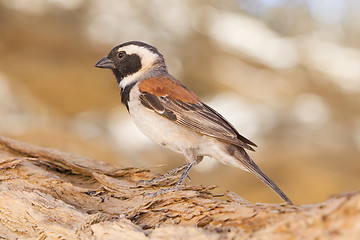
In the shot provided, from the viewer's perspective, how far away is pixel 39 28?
435 inches

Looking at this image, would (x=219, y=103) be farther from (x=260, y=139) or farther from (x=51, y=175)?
(x=51, y=175)

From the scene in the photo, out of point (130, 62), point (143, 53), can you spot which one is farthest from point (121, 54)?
point (143, 53)

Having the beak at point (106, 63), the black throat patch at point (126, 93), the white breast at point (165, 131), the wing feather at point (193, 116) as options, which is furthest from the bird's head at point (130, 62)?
the white breast at point (165, 131)

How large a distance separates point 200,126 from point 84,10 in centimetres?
870

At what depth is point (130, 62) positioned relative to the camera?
4859 millimetres

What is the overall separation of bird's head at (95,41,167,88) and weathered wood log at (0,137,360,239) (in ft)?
3.49

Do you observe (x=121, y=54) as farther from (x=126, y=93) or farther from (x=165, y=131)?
(x=165, y=131)

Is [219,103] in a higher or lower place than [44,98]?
higher

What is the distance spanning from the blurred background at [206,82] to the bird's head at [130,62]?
16.3 feet

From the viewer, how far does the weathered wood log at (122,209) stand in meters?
2.25

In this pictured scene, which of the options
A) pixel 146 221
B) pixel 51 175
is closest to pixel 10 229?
pixel 51 175

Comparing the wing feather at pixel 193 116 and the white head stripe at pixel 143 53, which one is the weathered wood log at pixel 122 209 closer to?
the wing feather at pixel 193 116

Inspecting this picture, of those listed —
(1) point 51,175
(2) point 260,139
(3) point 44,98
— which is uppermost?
(2) point 260,139

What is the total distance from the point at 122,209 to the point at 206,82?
8.27 metres
